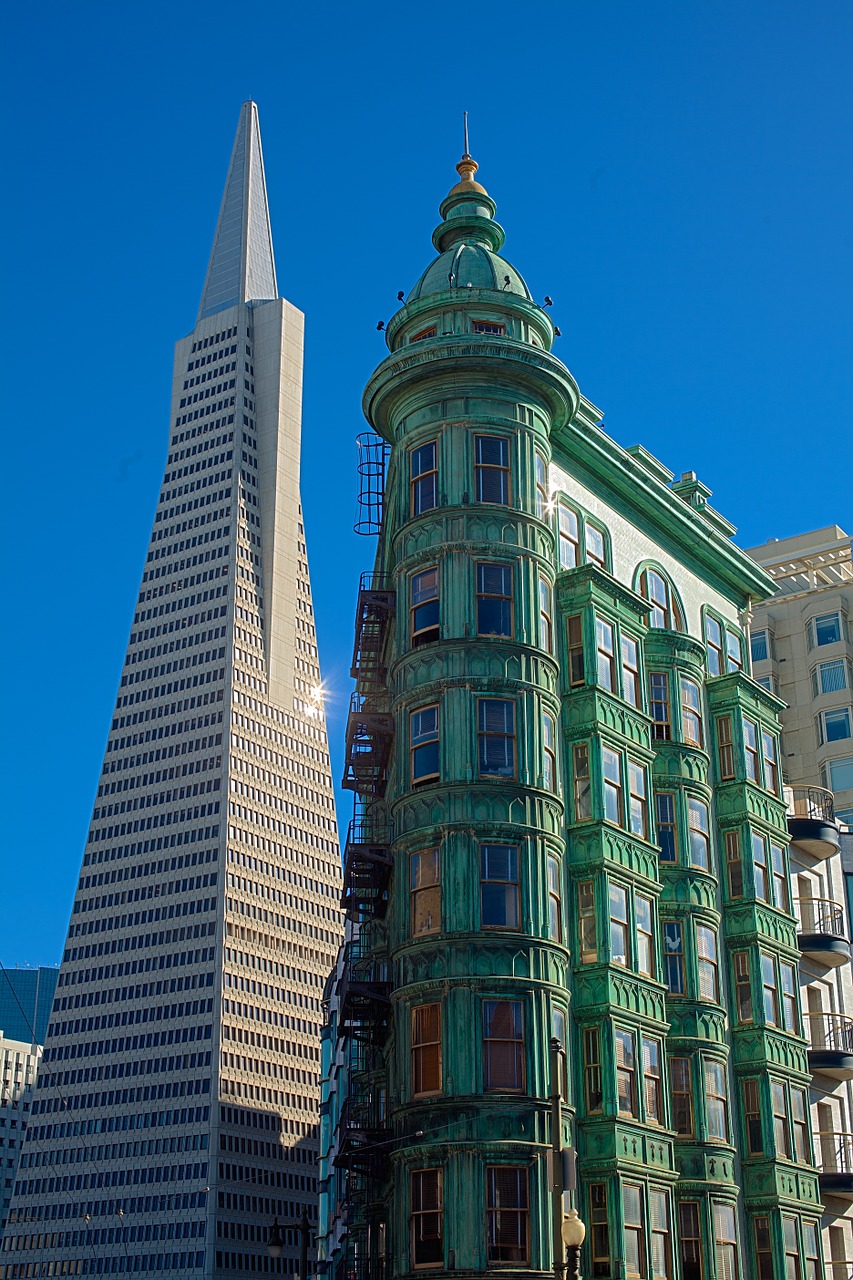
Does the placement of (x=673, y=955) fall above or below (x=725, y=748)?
below

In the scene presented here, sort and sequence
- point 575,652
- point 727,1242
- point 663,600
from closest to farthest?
1. point 727,1242
2. point 575,652
3. point 663,600

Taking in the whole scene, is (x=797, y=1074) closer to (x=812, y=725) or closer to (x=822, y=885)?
(x=822, y=885)

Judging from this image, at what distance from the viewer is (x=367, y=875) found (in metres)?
50.8

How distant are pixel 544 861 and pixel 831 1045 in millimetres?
26843

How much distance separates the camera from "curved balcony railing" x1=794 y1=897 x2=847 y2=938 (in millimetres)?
69562

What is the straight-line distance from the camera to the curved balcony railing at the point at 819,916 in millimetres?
69562

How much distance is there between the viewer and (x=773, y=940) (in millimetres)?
57719

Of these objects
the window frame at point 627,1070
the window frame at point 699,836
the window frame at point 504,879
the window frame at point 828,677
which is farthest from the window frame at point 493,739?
the window frame at point 828,677

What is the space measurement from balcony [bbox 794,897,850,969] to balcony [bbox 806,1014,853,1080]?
238 cm

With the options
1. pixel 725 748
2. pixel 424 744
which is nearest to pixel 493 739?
pixel 424 744

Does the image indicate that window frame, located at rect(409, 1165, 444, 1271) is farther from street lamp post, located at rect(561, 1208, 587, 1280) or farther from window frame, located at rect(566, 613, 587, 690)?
window frame, located at rect(566, 613, 587, 690)

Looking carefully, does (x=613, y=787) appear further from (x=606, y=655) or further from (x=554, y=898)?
(x=554, y=898)

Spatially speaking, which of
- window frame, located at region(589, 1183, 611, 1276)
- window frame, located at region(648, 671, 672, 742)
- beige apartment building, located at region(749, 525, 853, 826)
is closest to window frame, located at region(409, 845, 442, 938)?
window frame, located at region(589, 1183, 611, 1276)

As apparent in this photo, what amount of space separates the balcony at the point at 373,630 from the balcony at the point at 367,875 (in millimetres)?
4949
